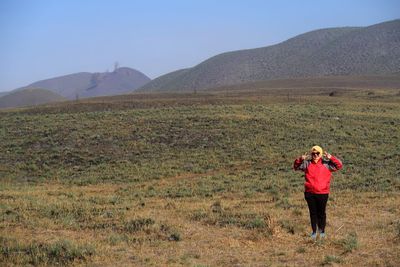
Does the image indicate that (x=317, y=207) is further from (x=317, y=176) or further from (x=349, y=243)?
(x=349, y=243)

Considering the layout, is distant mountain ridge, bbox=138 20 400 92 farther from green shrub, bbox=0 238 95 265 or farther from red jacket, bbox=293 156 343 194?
green shrub, bbox=0 238 95 265

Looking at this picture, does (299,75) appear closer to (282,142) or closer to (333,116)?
(333,116)

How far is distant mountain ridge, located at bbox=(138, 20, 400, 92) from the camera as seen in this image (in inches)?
5822

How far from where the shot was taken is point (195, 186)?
69.3ft

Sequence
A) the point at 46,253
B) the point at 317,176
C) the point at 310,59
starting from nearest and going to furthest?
the point at 46,253
the point at 317,176
the point at 310,59

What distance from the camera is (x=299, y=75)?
490 feet

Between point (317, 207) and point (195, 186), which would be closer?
point (317, 207)

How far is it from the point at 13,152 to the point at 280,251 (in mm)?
26561

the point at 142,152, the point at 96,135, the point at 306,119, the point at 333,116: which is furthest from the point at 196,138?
the point at 333,116

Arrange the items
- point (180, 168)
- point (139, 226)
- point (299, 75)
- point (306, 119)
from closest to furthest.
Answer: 1. point (139, 226)
2. point (180, 168)
3. point (306, 119)
4. point (299, 75)

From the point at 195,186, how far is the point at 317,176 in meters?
11.6

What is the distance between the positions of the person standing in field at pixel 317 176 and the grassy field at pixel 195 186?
2.17 feet

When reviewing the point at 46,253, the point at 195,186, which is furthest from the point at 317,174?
the point at 195,186

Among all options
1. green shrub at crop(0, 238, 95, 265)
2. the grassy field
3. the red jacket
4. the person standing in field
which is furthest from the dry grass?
the red jacket
